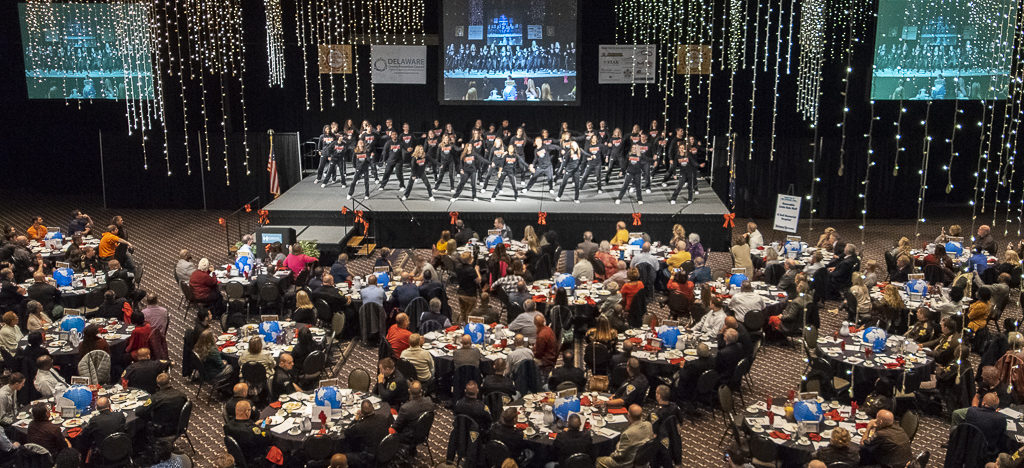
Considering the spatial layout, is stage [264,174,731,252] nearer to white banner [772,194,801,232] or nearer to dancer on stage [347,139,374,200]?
dancer on stage [347,139,374,200]

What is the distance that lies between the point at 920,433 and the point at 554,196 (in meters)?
10.7

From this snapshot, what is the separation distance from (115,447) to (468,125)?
16.2 meters

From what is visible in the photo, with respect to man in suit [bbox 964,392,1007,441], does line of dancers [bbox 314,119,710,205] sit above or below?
above

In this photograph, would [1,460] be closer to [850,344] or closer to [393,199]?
[850,344]

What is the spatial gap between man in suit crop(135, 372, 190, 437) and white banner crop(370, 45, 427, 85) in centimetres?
1492

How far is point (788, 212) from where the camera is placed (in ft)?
57.6

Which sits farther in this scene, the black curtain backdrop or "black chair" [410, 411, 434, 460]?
the black curtain backdrop

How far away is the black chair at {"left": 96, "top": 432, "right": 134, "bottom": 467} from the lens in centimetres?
897

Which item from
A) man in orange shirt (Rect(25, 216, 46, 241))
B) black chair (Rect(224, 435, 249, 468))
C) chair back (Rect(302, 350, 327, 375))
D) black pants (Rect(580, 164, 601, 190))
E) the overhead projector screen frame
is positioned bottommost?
black chair (Rect(224, 435, 249, 468))

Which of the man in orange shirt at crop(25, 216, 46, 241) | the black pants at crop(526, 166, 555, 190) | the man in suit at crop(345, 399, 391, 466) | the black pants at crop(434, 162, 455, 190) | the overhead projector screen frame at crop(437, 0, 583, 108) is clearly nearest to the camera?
the man in suit at crop(345, 399, 391, 466)

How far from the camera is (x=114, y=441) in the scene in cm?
898

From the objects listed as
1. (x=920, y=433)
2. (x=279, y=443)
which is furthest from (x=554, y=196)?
(x=279, y=443)

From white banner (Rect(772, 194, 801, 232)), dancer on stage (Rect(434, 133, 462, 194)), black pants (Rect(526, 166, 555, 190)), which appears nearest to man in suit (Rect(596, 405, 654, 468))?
white banner (Rect(772, 194, 801, 232))

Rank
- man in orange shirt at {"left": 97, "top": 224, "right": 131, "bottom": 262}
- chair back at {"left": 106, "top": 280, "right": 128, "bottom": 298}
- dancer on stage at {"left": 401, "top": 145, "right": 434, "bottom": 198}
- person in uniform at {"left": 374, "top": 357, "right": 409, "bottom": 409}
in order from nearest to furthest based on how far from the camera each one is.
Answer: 1. person in uniform at {"left": 374, "top": 357, "right": 409, "bottom": 409}
2. chair back at {"left": 106, "top": 280, "right": 128, "bottom": 298}
3. man in orange shirt at {"left": 97, "top": 224, "right": 131, "bottom": 262}
4. dancer on stage at {"left": 401, "top": 145, "right": 434, "bottom": 198}
